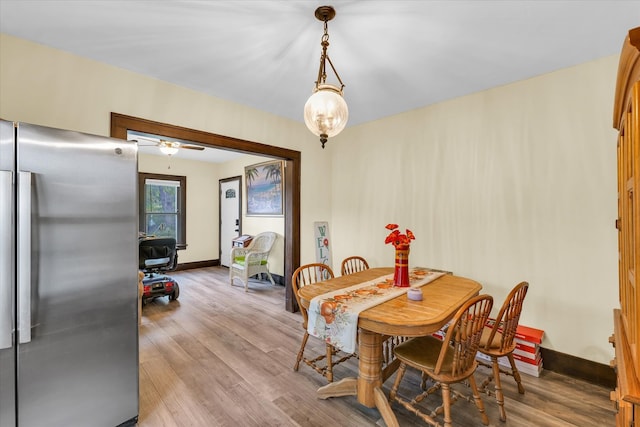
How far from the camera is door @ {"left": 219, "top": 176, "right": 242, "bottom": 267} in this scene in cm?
639

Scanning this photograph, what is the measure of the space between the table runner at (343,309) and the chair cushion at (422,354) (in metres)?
0.34

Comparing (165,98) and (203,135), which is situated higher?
(165,98)

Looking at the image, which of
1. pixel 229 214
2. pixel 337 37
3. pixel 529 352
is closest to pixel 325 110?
pixel 337 37

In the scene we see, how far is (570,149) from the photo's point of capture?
2.39m

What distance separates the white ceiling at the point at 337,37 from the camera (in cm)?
173

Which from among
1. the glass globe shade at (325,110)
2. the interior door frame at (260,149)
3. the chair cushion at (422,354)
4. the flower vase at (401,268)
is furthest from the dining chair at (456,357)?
the interior door frame at (260,149)

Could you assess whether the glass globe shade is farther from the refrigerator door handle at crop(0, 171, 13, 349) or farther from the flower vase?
the refrigerator door handle at crop(0, 171, 13, 349)

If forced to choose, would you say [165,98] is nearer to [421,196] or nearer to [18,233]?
[18,233]

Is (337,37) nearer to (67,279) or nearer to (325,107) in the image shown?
(325,107)

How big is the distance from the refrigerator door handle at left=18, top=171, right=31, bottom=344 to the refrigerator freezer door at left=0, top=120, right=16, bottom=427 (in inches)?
1.1

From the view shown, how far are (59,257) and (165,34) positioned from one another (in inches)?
64.0

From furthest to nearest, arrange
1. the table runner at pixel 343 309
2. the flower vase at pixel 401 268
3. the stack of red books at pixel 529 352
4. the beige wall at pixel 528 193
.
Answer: the stack of red books at pixel 529 352
the beige wall at pixel 528 193
the flower vase at pixel 401 268
the table runner at pixel 343 309

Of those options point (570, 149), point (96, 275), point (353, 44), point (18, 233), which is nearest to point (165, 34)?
point (353, 44)

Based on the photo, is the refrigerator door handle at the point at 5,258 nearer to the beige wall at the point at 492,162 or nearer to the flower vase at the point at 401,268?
the beige wall at the point at 492,162
